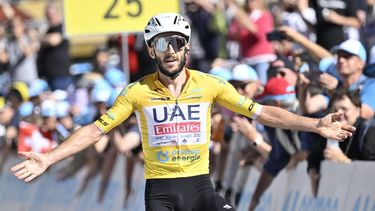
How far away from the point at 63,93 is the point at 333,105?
810cm

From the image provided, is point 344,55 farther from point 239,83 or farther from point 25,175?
point 25,175

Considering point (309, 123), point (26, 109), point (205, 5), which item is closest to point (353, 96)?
point (309, 123)

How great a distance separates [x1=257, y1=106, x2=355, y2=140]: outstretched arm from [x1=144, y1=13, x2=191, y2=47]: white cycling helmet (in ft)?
2.87

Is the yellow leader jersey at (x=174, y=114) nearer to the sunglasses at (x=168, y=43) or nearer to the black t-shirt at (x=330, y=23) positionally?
the sunglasses at (x=168, y=43)

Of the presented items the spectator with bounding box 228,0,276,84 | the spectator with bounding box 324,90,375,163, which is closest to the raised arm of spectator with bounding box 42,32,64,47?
the spectator with bounding box 228,0,276,84

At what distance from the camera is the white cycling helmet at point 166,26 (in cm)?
841

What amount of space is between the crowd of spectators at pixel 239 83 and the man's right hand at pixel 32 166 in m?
2.76

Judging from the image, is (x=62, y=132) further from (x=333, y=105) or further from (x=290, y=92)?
(x=333, y=105)

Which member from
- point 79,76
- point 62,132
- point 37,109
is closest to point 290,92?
point 62,132

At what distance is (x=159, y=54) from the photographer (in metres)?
8.41

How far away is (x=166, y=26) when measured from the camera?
8.41 m

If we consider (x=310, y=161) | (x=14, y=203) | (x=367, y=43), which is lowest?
(x=14, y=203)

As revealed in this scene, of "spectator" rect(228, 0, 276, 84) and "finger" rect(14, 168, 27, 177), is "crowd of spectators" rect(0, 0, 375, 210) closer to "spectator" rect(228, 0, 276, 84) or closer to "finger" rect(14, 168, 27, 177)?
"spectator" rect(228, 0, 276, 84)

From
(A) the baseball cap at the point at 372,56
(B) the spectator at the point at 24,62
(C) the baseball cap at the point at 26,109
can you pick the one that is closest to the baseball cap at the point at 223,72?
(A) the baseball cap at the point at 372,56
